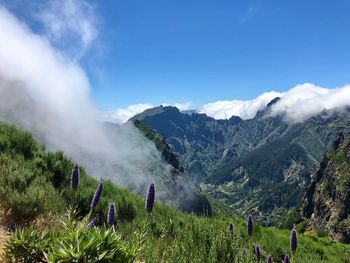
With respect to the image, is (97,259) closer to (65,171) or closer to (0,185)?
(0,185)

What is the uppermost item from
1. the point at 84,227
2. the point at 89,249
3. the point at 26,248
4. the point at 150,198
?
the point at 150,198

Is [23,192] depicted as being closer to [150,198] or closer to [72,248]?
[150,198]

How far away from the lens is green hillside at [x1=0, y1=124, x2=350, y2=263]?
18.8 ft

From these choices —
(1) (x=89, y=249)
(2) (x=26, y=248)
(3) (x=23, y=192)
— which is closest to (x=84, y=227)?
(2) (x=26, y=248)

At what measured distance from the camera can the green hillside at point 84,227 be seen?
18.8 feet

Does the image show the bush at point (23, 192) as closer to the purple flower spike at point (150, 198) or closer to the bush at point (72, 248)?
the bush at point (72, 248)

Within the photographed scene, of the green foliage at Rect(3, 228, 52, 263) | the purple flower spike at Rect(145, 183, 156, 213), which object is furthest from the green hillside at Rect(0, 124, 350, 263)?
the purple flower spike at Rect(145, 183, 156, 213)

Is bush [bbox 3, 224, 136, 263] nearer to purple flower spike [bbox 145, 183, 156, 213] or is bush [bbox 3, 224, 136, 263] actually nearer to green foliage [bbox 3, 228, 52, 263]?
green foliage [bbox 3, 228, 52, 263]

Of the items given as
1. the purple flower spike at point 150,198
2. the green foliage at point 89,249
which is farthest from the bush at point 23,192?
the green foliage at point 89,249

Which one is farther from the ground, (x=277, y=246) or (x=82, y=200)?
(x=82, y=200)

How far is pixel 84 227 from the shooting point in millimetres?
7078

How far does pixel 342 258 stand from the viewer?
52.3 feet

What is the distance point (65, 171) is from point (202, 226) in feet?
18.3

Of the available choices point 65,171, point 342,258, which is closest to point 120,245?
point 65,171
